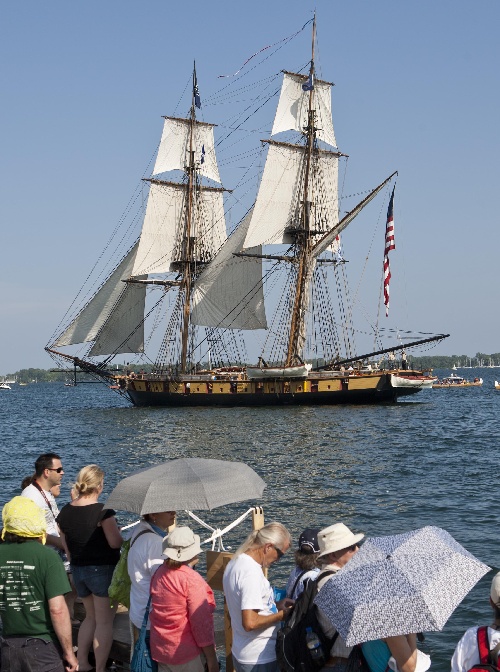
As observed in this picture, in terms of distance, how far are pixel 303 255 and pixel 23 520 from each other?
59.4 metres

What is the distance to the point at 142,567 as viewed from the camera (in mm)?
6000

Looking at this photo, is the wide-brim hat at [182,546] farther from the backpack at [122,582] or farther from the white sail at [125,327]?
the white sail at [125,327]

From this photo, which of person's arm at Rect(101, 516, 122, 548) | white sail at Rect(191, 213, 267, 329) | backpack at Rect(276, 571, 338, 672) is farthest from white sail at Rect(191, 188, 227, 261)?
backpack at Rect(276, 571, 338, 672)

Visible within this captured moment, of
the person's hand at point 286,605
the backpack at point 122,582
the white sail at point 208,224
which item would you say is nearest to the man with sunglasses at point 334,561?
the person's hand at point 286,605

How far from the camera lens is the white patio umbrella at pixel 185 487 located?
6.51 meters

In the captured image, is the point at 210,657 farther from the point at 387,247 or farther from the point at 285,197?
the point at 285,197

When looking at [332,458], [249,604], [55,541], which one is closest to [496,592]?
[249,604]

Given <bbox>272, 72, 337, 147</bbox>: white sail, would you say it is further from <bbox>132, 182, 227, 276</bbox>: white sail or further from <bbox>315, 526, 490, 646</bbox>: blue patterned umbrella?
<bbox>315, 526, 490, 646</bbox>: blue patterned umbrella

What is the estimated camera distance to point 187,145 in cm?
7225

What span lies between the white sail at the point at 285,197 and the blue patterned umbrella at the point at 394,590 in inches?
2337

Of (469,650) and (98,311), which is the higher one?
(98,311)

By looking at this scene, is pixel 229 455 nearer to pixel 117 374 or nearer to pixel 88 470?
pixel 88 470

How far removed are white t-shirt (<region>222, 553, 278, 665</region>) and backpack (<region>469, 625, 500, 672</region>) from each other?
1513mm

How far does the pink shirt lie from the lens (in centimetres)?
547
